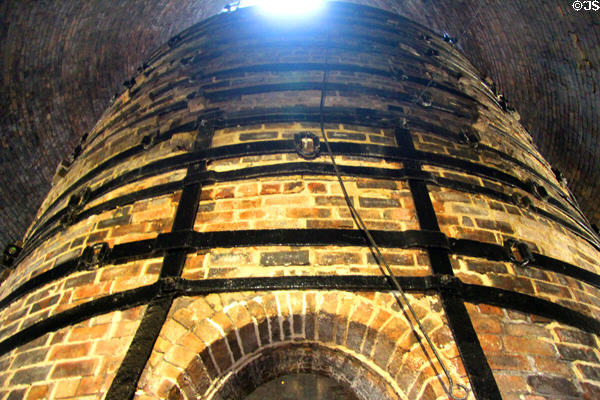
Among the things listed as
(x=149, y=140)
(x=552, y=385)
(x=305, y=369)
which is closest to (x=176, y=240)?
(x=305, y=369)

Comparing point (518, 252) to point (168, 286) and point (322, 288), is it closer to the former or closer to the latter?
point (322, 288)

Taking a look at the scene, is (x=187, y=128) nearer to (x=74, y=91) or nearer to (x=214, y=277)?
(x=214, y=277)

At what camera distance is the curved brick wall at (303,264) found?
55.2 inches

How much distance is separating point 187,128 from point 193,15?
570 cm

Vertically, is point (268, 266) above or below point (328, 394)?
above

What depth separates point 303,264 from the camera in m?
1.62

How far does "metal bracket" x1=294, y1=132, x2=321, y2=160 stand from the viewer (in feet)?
7.10

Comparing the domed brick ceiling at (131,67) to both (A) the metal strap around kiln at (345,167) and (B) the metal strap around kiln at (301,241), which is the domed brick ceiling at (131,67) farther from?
(B) the metal strap around kiln at (301,241)

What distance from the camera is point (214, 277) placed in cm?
160

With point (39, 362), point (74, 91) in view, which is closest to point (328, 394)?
point (39, 362)

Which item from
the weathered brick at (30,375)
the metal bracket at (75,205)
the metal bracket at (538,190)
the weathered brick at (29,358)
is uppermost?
the metal bracket at (538,190)

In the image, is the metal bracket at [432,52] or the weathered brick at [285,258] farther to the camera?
the metal bracket at [432,52]

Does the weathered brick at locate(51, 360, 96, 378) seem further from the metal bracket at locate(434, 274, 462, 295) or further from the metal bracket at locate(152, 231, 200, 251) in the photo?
the metal bracket at locate(434, 274, 462, 295)

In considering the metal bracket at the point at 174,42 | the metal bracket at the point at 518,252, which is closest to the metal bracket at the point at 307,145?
the metal bracket at the point at 518,252
